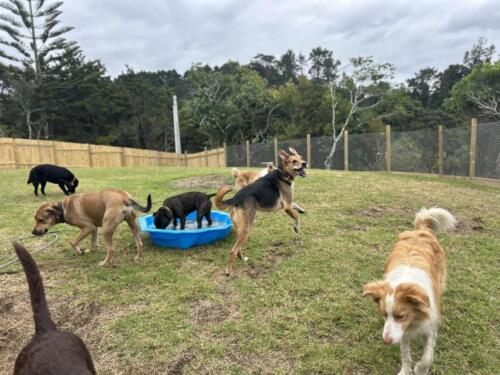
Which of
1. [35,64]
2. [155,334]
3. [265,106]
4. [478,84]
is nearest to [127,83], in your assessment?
[35,64]

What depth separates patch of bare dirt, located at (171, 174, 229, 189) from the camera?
448 inches

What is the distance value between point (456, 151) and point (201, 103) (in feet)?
92.4

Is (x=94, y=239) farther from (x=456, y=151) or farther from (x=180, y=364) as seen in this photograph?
(x=456, y=151)

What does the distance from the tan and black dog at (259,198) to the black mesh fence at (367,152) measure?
12.4 m

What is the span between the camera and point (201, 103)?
36.9m

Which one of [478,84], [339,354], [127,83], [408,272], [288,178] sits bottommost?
[339,354]

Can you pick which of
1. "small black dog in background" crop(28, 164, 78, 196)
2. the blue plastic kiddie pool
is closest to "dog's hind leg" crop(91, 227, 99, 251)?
the blue plastic kiddie pool

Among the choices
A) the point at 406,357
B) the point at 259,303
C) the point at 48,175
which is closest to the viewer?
the point at 406,357

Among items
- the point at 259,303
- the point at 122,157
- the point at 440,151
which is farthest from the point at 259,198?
the point at 122,157

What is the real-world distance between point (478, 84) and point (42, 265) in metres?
29.9

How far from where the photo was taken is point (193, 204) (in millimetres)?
5957

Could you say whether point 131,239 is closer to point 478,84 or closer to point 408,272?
point 408,272

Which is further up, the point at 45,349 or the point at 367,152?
the point at 367,152

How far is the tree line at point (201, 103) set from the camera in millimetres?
28188
